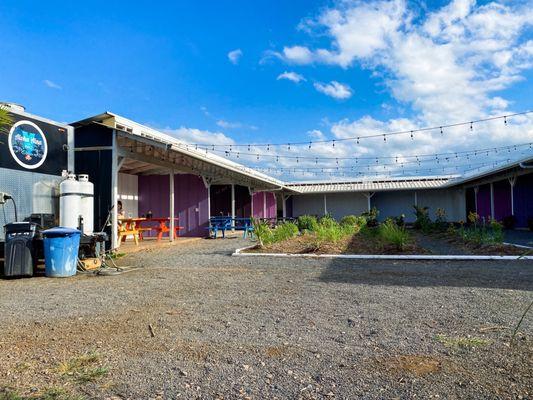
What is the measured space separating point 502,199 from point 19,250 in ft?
73.1

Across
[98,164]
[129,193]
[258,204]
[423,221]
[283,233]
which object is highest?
[98,164]

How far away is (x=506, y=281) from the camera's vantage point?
6.43 m

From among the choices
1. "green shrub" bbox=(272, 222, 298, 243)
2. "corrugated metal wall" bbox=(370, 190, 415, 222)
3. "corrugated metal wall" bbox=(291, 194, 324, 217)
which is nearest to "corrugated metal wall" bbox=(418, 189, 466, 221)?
"corrugated metal wall" bbox=(370, 190, 415, 222)

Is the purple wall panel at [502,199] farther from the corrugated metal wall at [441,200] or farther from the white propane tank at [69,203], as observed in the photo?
the white propane tank at [69,203]

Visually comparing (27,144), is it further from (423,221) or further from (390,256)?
(423,221)

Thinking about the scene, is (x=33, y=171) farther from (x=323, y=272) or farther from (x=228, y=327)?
(x=228, y=327)

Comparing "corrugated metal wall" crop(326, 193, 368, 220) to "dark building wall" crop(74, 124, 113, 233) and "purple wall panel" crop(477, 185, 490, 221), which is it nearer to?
"purple wall panel" crop(477, 185, 490, 221)

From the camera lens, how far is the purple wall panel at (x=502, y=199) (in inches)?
856

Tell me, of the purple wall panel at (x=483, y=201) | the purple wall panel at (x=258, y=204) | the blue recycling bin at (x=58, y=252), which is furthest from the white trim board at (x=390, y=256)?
the purple wall panel at (x=483, y=201)

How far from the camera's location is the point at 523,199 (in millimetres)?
19875

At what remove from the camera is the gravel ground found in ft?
9.25

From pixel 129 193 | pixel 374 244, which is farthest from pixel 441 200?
pixel 129 193

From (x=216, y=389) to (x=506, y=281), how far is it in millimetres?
5343

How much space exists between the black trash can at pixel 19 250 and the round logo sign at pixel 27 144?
1.78 metres
